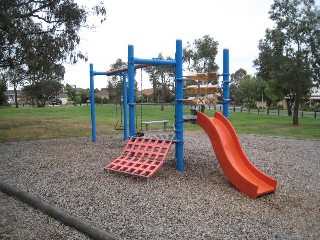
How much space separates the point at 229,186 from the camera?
18.0ft

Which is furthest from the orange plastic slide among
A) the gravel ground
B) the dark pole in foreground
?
the dark pole in foreground

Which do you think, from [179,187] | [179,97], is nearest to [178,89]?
[179,97]

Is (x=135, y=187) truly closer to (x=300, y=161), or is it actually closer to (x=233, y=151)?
(x=233, y=151)

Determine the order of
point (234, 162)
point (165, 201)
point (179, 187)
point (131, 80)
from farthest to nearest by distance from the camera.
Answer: point (131, 80) < point (234, 162) < point (179, 187) < point (165, 201)

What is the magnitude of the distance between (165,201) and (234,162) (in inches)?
61.8

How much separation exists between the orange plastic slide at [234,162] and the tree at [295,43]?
40.3 feet

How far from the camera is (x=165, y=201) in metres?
4.72

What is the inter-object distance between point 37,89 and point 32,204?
56868 millimetres

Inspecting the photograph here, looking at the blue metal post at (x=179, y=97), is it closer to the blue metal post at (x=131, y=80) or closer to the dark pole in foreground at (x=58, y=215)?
the blue metal post at (x=131, y=80)

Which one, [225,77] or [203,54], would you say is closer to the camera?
[225,77]

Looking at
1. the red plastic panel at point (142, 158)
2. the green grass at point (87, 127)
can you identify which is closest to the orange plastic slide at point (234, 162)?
the red plastic panel at point (142, 158)

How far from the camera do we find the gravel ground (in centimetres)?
379

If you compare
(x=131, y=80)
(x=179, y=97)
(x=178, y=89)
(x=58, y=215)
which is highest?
(x=131, y=80)

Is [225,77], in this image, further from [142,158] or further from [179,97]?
[142,158]
